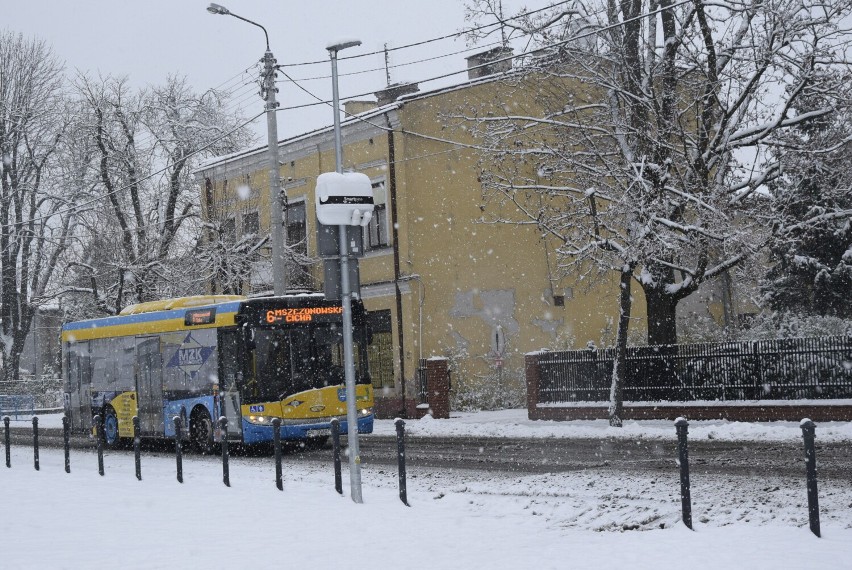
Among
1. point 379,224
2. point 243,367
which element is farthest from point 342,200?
point 379,224

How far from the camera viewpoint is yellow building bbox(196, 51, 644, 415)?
31953 millimetres

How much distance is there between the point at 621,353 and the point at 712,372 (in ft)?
7.88

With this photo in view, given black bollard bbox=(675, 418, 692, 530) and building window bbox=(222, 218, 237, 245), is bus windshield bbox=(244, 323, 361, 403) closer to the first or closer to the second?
black bollard bbox=(675, 418, 692, 530)

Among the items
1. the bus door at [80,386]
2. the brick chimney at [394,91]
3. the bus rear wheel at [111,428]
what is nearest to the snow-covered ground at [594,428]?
the bus rear wheel at [111,428]

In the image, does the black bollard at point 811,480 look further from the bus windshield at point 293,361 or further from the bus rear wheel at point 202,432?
the bus rear wheel at point 202,432

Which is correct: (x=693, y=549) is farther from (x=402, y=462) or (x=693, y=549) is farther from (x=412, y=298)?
(x=412, y=298)

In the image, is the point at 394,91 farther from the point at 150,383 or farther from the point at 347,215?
the point at 347,215

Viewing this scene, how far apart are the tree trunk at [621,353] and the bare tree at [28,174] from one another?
3258 cm

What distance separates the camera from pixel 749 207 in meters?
24.2

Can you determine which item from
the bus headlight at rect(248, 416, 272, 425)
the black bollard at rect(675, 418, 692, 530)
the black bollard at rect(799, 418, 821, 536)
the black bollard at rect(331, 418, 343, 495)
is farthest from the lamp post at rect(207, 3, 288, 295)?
the black bollard at rect(799, 418, 821, 536)

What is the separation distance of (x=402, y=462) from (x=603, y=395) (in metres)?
14.1

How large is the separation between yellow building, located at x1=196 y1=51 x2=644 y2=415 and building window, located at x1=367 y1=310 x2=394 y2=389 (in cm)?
3

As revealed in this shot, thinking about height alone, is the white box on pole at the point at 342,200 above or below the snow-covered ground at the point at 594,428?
above

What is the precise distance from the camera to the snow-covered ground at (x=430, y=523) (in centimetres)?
916
